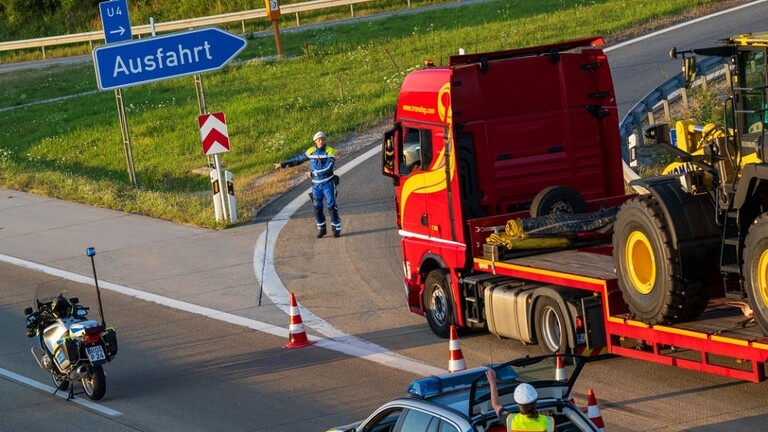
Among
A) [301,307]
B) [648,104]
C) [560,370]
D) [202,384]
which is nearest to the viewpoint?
[560,370]

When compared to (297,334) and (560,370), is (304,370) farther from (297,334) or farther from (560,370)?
(560,370)

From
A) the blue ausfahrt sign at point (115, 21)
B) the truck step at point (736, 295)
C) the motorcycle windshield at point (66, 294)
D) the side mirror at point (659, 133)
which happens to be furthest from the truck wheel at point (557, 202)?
the blue ausfahrt sign at point (115, 21)

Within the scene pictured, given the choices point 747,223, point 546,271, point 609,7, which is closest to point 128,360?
point 546,271

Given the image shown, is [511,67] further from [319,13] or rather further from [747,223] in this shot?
[319,13]

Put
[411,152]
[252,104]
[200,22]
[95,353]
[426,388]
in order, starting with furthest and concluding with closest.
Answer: [200,22] < [252,104] < [411,152] < [95,353] < [426,388]

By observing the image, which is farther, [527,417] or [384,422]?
[384,422]

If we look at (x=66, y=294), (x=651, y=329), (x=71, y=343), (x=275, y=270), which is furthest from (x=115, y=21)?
(x=651, y=329)

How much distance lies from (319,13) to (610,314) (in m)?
40.9

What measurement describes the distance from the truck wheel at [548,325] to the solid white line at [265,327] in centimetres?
114

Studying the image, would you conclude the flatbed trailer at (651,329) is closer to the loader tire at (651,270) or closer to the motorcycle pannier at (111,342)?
the loader tire at (651,270)

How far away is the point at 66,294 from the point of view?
19297 millimetres

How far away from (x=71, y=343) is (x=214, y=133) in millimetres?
9234

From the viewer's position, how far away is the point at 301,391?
531 inches

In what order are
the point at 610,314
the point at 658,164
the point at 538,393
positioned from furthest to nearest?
the point at 658,164 → the point at 610,314 → the point at 538,393
